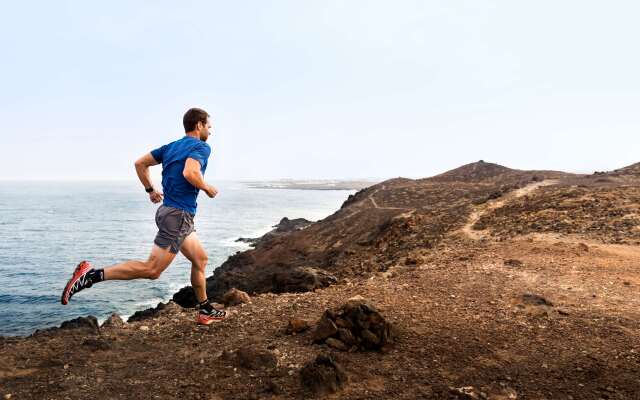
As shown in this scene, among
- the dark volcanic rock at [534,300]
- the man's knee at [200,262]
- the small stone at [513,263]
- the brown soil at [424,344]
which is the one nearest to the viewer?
the brown soil at [424,344]

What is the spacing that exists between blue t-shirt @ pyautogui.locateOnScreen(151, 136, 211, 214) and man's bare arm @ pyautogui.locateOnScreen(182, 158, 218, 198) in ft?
0.48

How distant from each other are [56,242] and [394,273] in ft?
182

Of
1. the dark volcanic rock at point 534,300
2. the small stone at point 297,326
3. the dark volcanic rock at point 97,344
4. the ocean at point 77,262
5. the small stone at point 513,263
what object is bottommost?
the ocean at point 77,262

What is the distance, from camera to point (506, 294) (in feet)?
24.5

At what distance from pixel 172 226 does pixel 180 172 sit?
0.67 metres

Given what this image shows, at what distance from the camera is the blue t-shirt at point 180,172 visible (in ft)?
17.9

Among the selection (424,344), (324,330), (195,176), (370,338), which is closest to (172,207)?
(195,176)

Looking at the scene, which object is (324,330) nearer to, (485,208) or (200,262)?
(200,262)

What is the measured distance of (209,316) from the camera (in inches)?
249

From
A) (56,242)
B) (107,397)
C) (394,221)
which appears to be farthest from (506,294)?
(56,242)

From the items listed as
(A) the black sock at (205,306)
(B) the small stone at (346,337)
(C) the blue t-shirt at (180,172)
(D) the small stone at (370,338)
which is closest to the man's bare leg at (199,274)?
(A) the black sock at (205,306)

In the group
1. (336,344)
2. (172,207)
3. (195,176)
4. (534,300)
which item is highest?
(195,176)

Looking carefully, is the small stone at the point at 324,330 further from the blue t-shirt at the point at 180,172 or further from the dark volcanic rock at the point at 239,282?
the dark volcanic rock at the point at 239,282

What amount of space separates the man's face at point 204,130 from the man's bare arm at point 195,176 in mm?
567
